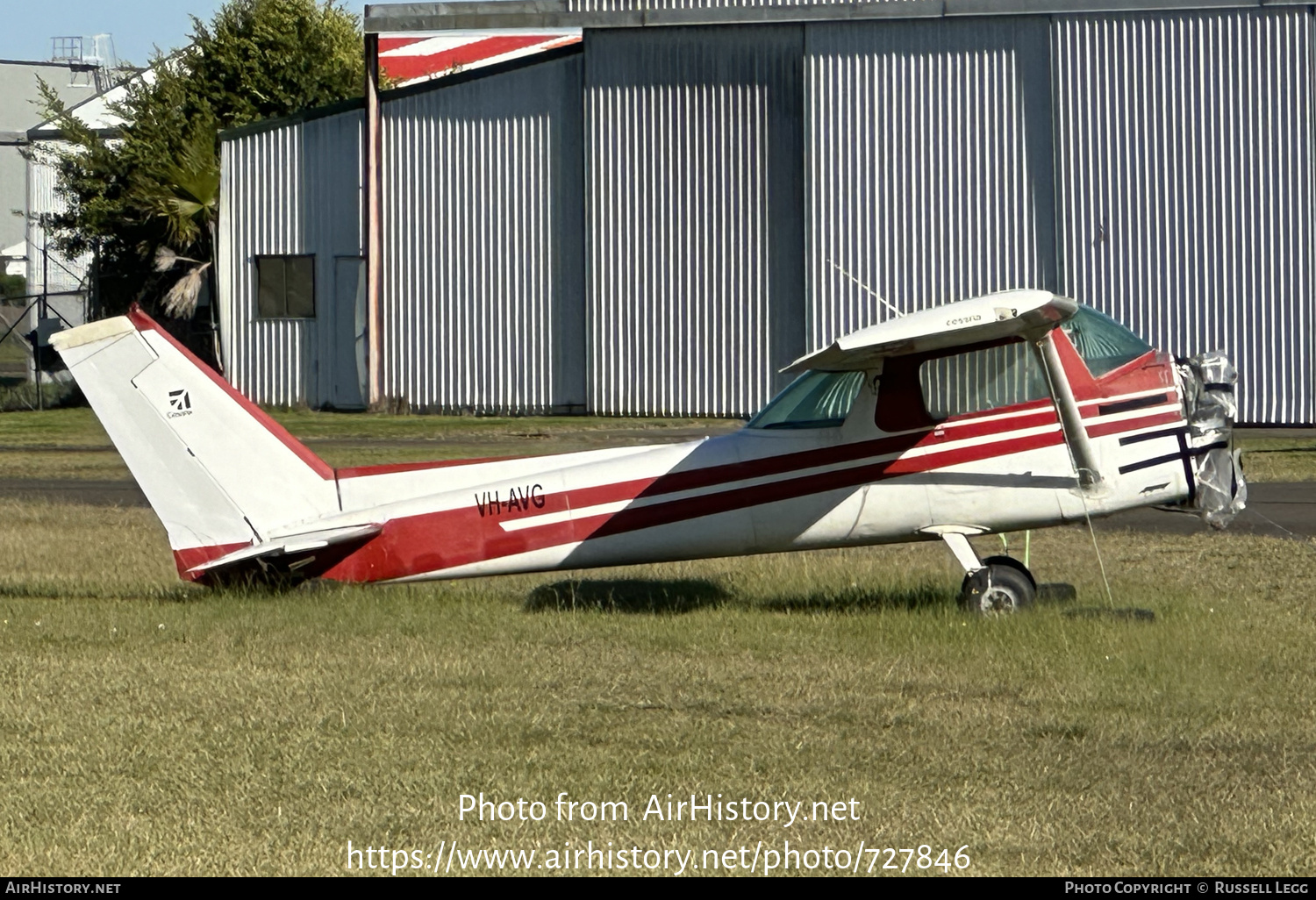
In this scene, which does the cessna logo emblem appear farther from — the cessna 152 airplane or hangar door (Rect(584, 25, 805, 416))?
hangar door (Rect(584, 25, 805, 416))

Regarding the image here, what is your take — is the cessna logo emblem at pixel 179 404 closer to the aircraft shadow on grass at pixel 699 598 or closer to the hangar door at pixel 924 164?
the aircraft shadow on grass at pixel 699 598

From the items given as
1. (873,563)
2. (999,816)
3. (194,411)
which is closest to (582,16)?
(873,563)

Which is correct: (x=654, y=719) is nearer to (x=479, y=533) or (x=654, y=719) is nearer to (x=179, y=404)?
(x=479, y=533)

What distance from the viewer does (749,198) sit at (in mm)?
28516

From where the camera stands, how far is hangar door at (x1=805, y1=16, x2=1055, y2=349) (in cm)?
2703

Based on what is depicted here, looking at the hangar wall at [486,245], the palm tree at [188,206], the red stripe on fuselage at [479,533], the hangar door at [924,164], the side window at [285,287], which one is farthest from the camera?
the palm tree at [188,206]

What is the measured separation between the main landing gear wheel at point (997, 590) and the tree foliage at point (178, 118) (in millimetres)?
28044

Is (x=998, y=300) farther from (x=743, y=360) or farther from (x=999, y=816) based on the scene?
(x=743, y=360)

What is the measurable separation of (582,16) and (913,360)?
20.2 m

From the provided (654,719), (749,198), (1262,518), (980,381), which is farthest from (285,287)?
(654,719)

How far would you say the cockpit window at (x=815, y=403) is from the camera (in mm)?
10430

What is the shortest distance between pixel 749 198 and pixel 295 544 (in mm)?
19406

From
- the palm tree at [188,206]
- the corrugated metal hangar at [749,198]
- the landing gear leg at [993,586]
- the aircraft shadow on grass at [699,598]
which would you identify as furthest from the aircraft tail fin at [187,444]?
the palm tree at [188,206]

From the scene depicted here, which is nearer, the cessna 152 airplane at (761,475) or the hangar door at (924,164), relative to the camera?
the cessna 152 airplane at (761,475)
